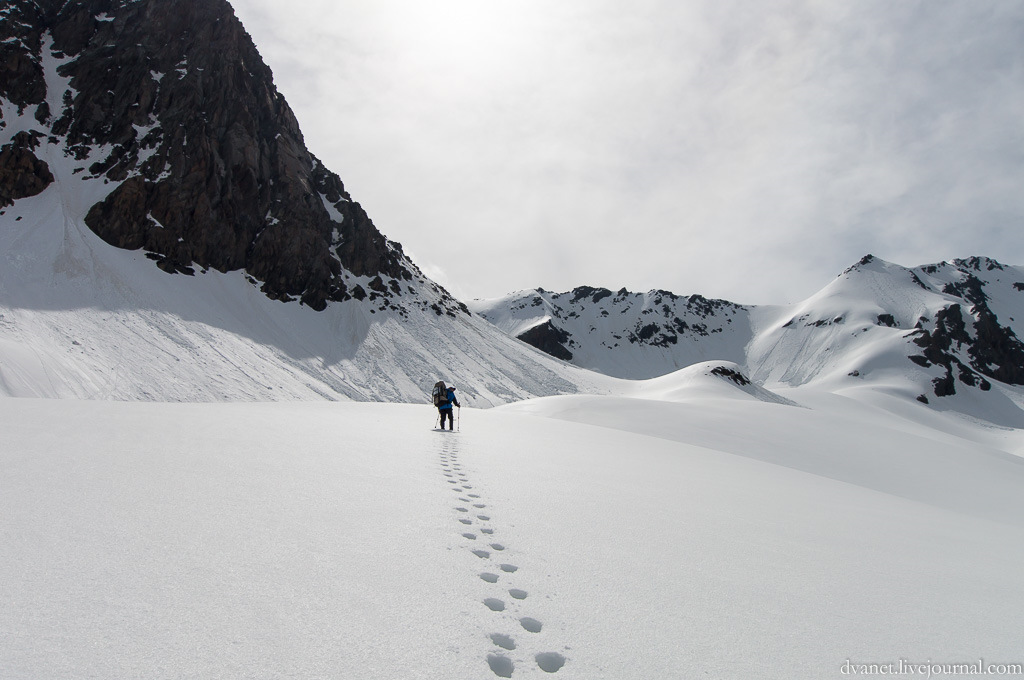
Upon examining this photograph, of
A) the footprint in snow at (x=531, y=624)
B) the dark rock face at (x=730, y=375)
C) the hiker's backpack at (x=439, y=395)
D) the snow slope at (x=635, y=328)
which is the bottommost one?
the footprint in snow at (x=531, y=624)

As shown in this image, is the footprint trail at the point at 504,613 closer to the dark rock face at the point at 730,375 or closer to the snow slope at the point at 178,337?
the snow slope at the point at 178,337

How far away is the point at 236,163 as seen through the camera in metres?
55.4

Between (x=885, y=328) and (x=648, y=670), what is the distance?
167 meters

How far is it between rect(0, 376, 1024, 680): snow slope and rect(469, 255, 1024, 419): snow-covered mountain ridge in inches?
5289

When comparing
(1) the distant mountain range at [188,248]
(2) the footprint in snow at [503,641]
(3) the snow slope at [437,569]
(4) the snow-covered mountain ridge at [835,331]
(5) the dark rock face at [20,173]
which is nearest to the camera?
(3) the snow slope at [437,569]

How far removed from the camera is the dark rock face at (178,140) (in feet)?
157

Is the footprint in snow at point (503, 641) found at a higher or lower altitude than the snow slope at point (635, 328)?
lower

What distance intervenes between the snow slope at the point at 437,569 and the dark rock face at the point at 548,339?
147580mm

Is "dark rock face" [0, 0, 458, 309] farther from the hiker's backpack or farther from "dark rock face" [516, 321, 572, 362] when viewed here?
"dark rock face" [516, 321, 572, 362]

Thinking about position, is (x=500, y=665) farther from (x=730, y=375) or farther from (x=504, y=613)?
(x=730, y=375)

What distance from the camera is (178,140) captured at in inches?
2031

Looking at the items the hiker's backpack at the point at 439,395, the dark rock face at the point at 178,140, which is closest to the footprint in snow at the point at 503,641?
the hiker's backpack at the point at 439,395

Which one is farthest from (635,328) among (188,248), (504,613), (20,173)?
(504,613)

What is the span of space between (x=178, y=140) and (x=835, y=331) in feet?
528
